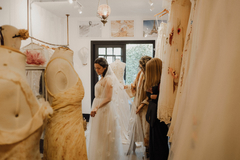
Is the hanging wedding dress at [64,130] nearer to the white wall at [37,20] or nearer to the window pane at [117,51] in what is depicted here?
the white wall at [37,20]

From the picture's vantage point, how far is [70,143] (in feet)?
3.03

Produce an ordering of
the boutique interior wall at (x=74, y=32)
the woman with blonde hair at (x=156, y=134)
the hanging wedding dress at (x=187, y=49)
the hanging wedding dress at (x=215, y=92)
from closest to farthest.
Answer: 1. the hanging wedding dress at (x=215, y=92)
2. the hanging wedding dress at (x=187, y=49)
3. the woman with blonde hair at (x=156, y=134)
4. the boutique interior wall at (x=74, y=32)

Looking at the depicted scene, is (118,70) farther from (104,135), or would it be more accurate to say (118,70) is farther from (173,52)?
(173,52)

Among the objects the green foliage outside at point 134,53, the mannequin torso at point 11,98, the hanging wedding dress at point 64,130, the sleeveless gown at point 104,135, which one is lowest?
the sleeveless gown at point 104,135

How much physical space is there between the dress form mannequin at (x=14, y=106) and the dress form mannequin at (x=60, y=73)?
0.20 m

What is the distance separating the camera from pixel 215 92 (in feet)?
1.82

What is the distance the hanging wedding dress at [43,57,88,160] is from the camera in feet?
2.95

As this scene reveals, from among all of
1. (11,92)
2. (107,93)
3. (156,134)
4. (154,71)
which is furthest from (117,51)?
(11,92)

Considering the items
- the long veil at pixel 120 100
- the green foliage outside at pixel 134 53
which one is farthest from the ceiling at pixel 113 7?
the long veil at pixel 120 100

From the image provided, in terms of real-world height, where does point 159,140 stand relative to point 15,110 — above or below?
below

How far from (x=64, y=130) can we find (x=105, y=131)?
1238mm

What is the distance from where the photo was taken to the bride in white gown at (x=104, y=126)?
2.07 m

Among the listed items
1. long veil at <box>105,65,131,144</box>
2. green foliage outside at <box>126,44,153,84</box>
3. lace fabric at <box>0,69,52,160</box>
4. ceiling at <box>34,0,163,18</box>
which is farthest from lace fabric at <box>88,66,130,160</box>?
green foliage outside at <box>126,44,153,84</box>

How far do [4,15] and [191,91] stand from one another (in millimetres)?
2728
